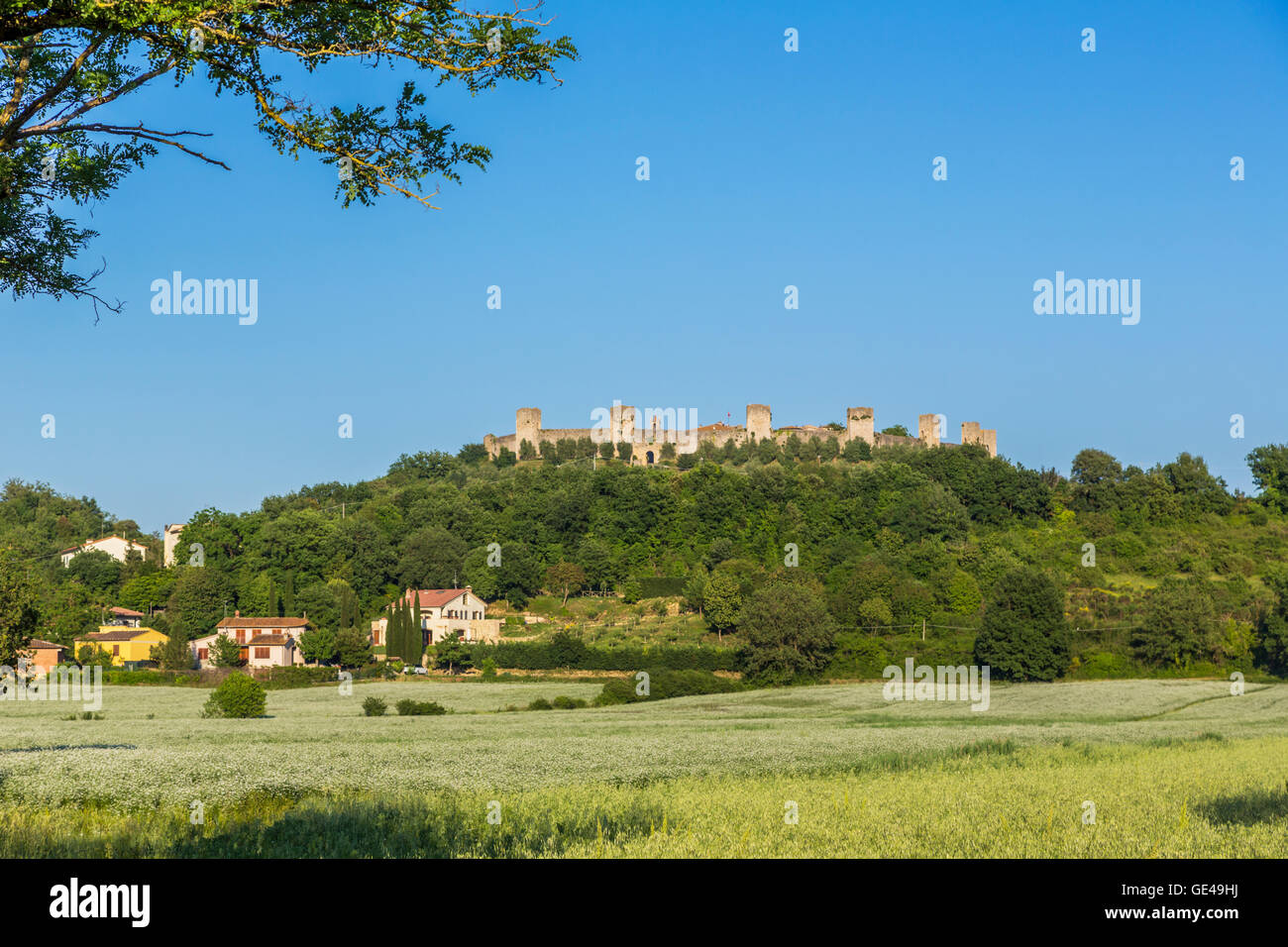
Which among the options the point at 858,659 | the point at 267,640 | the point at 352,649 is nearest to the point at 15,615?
the point at 352,649

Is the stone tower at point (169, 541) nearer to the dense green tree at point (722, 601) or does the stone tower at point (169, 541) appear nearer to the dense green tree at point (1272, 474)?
the dense green tree at point (722, 601)

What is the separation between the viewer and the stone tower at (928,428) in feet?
530

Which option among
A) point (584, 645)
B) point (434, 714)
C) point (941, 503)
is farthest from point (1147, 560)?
point (434, 714)

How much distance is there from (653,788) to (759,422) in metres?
147

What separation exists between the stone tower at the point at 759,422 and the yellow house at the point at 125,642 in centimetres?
9885

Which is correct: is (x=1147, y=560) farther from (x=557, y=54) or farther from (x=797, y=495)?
(x=557, y=54)

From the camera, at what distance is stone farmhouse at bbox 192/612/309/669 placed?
3044 inches

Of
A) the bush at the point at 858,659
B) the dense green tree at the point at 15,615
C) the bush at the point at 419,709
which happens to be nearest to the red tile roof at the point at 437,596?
the bush at the point at 858,659

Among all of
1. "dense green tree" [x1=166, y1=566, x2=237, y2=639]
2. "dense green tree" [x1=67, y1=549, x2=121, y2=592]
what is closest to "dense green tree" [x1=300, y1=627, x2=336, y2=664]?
"dense green tree" [x1=166, y1=566, x2=237, y2=639]

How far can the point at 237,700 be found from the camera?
140 ft

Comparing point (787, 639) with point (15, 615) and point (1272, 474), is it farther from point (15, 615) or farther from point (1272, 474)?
point (1272, 474)

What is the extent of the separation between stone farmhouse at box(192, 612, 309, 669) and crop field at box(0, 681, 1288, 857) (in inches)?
1554
